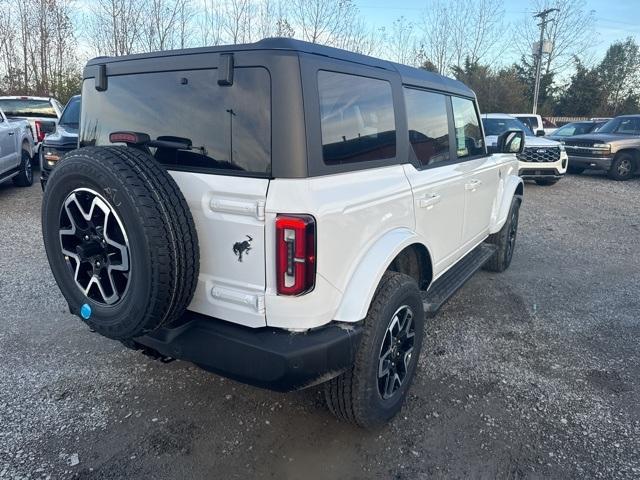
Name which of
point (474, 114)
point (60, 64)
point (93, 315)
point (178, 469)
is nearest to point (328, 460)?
point (178, 469)

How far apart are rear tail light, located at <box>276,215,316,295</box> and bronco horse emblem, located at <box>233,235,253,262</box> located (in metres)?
0.15

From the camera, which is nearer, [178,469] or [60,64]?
[178,469]

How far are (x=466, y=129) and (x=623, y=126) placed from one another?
495 inches

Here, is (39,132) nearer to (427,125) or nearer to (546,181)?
(427,125)

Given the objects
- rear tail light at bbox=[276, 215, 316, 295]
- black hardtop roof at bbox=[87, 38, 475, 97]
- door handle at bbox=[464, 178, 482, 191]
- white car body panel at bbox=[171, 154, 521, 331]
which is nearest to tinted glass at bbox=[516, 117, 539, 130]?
door handle at bbox=[464, 178, 482, 191]

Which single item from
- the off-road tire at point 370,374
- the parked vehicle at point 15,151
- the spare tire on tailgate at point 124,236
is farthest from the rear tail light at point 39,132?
the off-road tire at point 370,374

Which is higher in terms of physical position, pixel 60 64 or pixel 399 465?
pixel 60 64

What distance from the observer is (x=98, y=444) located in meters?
2.60

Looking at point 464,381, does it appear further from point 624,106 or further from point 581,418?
point 624,106

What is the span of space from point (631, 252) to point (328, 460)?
5.95 meters

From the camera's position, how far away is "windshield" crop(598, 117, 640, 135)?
13758mm

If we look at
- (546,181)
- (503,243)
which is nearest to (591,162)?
(546,181)

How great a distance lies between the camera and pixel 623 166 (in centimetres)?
1338

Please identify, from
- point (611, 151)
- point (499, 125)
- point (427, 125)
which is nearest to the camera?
point (427, 125)
